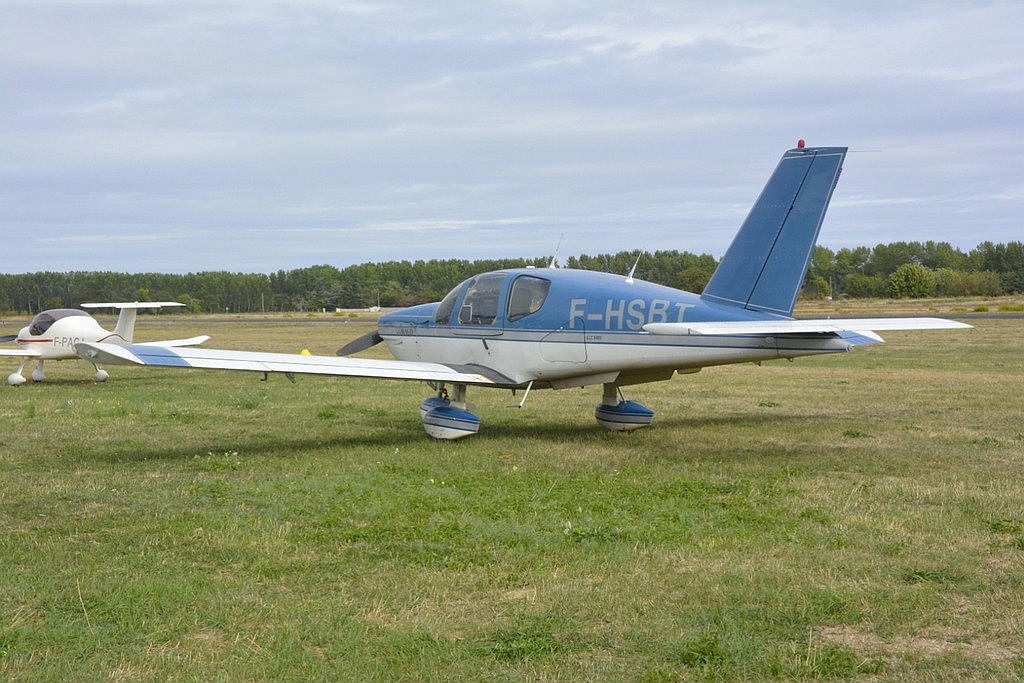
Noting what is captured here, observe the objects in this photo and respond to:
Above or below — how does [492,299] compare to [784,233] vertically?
below

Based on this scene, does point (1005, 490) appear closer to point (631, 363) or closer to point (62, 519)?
point (631, 363)

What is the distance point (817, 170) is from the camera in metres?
11.2

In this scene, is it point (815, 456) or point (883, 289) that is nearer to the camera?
point (815, 456)

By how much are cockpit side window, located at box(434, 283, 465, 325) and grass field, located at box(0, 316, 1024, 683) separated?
59.5 inches

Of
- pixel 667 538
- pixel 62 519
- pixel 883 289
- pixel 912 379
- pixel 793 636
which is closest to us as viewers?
pixel 793 636

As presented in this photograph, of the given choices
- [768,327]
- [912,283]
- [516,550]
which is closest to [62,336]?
[768,327]

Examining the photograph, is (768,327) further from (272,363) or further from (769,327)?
(272,363)

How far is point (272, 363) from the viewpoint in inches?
456

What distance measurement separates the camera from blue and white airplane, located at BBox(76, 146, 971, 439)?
10.9 metres

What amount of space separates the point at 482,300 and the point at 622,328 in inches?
90.6

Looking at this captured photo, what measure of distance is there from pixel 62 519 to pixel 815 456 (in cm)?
743

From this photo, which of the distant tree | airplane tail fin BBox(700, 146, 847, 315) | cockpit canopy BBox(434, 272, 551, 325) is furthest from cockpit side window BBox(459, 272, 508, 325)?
the distant tree

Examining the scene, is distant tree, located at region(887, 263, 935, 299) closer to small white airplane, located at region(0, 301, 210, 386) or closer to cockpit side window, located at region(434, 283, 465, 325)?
small white airplane, located at region(0, 301, 210, 386)

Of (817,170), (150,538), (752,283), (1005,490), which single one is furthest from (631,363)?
(150,538)
